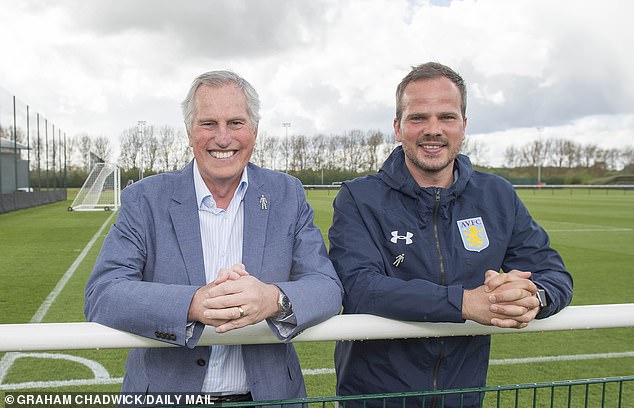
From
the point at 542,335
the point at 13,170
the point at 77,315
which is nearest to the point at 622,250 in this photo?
the point at 542,335

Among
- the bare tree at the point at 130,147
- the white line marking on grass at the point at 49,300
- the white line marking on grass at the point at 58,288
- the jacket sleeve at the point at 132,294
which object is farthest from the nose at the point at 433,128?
the bare tree at the point at 130,147

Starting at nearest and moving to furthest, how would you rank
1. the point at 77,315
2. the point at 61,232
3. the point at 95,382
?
the point at 95,382
the point at 77,315
the point at 61,232

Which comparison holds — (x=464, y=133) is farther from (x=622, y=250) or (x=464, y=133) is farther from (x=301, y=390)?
(x=622, y=250)

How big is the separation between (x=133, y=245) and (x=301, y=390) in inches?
31.3

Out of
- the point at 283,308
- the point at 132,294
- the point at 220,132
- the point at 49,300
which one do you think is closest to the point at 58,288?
the point at 49,300

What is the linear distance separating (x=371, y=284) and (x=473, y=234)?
494 mm

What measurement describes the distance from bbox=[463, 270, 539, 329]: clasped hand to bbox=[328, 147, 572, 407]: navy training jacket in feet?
0.64

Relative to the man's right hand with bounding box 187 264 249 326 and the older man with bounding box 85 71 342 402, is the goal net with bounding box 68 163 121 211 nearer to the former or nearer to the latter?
the older man with bounding box 85 71 342 402

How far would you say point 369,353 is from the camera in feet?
6.94

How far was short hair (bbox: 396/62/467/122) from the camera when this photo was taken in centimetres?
227

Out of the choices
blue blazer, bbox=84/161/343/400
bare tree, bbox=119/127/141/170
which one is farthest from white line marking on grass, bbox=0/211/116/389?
bare tree, bbox=119/127/141/170

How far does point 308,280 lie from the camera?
1846mm

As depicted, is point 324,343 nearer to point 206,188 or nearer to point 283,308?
point 206,188

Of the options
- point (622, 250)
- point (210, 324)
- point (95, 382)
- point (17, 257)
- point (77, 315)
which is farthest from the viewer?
point (622, 250)
